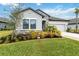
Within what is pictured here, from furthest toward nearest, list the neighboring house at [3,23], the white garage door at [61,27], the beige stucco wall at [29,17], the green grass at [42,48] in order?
the white garage door at [61,27], the beige stucco wall at [29,17], the neighboring house at [3,23], the green grass at [42,48]

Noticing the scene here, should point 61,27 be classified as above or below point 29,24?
below

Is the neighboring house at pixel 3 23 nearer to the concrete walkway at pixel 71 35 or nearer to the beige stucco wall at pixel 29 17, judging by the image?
the beige stucco wall at pixel 29 17

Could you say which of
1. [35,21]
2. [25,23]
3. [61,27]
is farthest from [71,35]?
[25,23]

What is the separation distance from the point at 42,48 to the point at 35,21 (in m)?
4.70

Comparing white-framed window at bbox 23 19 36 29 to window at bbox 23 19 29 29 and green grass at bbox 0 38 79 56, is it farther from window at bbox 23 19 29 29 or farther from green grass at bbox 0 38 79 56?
green grass at bbox 0 38 79 56

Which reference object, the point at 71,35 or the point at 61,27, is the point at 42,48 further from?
the point at 71,35

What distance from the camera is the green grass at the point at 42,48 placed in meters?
13.0

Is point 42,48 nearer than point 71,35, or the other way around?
point 42,48

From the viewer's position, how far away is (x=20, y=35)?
54.7 ft

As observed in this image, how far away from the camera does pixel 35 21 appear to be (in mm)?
18375

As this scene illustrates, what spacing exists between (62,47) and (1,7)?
4.62 m

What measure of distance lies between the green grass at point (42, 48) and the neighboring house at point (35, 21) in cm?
161

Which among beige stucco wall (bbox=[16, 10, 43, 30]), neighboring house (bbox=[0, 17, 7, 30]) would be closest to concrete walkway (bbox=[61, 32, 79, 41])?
beige stucco wall (bbox=[16, 10, 43, 30])

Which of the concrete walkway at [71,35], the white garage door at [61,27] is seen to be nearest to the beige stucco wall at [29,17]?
the white garage door at [61,27]
